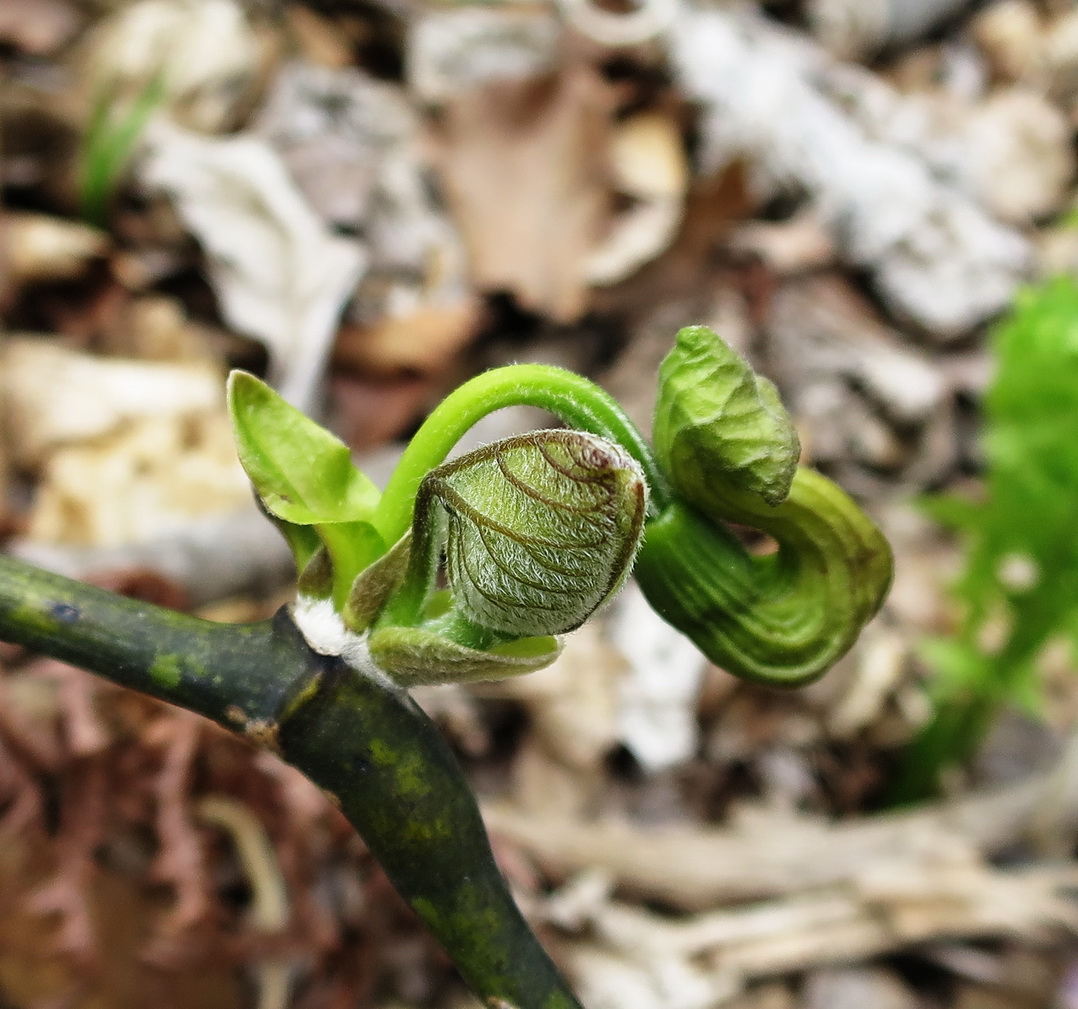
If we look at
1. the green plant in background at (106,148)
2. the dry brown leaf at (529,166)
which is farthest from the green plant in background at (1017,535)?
the green plant in background at (106,148)

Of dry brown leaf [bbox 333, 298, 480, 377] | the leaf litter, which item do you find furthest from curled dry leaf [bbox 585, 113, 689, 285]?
dry brown leaf [bbox 333, 298, 480, 377]

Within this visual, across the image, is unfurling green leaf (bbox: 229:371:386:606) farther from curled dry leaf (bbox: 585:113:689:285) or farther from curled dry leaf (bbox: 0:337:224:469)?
curled dry leaf (bbox: 585:113:689:285)

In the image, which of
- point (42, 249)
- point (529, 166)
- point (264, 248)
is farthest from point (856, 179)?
point (42, 249)

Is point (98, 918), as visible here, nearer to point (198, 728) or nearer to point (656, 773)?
point (198, 728)

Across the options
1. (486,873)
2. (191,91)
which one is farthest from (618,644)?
(191,91)

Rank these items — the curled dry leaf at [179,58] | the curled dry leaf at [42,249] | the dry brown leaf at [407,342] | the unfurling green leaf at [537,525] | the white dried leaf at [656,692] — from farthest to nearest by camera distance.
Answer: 1. the curled dry leaf at [179,58]
2. the dry brown leaf at [407,342]
3. the curled dry leaf at [42,249]
4. the white dried leaf at [656,692]
5. the unfurling green leaf at [537,525]

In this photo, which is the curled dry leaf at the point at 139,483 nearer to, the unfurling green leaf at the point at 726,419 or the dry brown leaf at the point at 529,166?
the dry brown leaf at the point at 529,166

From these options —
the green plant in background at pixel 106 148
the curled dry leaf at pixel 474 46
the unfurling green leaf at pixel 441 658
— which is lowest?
the green plant in background at pixel 106 148
